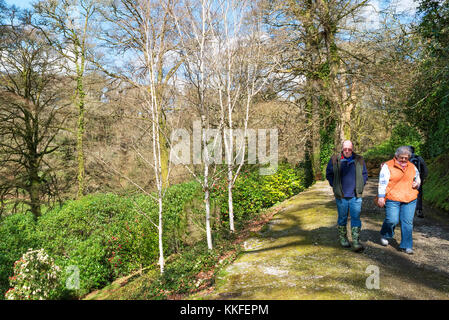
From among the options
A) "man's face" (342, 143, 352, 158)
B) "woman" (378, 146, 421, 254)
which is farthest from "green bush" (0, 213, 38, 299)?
"woman" (378, 146, 421, 254)

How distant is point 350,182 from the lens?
14.4 feet

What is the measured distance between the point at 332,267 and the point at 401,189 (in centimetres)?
172

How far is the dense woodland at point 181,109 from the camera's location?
255 inches

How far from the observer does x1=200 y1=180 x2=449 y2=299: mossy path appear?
10.9 ft

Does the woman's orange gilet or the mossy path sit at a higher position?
the woman's orange gilet

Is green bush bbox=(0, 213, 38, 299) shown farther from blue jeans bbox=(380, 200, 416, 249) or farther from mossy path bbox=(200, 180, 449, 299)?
blue jeans bbox=(380, 200, 416, 249)

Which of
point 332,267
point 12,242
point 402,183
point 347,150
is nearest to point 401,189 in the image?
point 402,183

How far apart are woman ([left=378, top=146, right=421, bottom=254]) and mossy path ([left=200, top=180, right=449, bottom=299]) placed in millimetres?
606

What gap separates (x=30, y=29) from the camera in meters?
11.0

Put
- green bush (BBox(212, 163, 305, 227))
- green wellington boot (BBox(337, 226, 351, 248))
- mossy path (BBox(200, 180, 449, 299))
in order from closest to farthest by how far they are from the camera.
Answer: mossy path (BBox(200, 180, 449, 299)) < green wellington boot (BBox(337, 226, 351, 248)) < green bush (BBox(212, 163, 305, 227))

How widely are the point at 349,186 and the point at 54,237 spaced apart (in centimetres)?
728

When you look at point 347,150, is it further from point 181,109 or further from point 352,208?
point 181,109

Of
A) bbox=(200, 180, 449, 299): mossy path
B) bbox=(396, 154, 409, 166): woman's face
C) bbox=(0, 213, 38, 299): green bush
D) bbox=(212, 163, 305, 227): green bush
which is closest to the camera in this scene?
bbox=(200, 180, 449, 299): mossy path

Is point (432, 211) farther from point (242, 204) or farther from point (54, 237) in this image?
point (54, 237)
